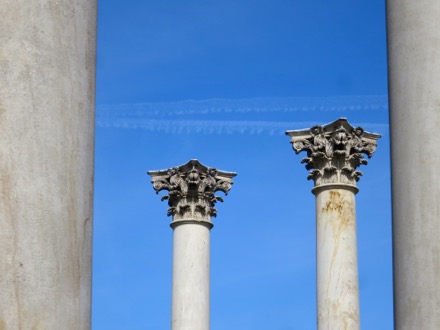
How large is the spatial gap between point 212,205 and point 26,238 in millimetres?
70921

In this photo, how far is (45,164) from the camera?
2389 centimetres

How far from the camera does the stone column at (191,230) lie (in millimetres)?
90250

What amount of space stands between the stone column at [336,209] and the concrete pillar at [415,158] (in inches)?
1946

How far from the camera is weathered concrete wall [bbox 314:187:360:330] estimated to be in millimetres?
78531

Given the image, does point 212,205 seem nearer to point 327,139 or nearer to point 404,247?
point 327,139

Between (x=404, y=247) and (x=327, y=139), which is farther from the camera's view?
(x=327, y=139)

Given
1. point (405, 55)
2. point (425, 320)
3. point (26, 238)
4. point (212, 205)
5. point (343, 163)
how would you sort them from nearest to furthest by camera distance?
1. point (26, 238)
2. point (425, 320)
3. point (405, 55)
4. point (343, 163)
5. point (212, 205)

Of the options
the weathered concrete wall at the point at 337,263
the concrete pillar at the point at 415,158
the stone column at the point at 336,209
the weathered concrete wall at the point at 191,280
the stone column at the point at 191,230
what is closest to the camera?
the concrete pillar at the point at 415,158

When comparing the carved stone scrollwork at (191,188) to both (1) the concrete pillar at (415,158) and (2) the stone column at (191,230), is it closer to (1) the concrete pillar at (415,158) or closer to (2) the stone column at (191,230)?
(2) the stone column at (191,230)

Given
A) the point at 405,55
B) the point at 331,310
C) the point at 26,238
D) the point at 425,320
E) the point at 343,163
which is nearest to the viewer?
the point at 26,238

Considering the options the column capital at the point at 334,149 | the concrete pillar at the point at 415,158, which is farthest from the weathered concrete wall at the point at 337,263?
the concrete pillar at the point at 415,158

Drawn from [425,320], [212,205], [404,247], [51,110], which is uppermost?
[212,205]

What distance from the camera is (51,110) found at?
24391 mm

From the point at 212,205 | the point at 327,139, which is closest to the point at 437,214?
the point at 327,139
